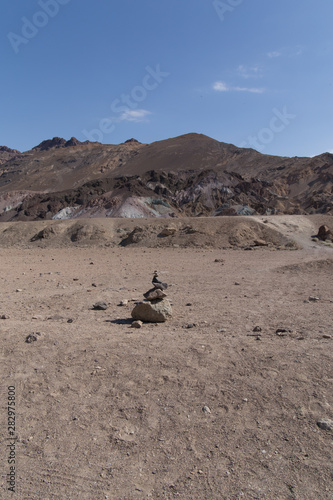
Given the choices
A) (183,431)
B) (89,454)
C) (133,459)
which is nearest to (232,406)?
(183,431)

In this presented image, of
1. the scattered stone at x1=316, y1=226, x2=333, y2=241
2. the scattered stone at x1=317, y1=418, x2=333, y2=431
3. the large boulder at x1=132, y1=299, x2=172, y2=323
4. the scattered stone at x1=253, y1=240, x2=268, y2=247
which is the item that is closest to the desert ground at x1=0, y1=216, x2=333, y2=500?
the scattered stone at x1=317, y1=418, x2=333, y2=431

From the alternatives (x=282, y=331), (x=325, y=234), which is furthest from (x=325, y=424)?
(x=325, y=234)

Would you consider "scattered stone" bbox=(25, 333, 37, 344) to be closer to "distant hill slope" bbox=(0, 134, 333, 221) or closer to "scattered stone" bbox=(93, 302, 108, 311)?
"scattered stone" bbox=(93, 302, 108, 311)

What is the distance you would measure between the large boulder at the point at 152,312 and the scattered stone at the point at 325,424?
3093 mm

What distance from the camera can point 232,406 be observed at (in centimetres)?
344

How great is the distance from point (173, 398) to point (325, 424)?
1.39 m

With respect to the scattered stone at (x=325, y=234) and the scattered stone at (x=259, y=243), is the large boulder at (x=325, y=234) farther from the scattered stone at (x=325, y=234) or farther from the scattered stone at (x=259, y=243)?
the scattered stone at (x=259, y=243)

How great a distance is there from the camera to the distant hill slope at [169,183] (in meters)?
38.8

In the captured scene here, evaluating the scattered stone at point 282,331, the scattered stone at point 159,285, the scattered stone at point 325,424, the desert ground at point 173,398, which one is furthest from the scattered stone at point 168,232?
the scattered stone at point 325,424

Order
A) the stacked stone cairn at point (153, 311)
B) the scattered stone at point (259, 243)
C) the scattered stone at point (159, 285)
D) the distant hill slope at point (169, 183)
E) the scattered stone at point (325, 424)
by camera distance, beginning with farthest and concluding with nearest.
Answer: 1. the distant hill slope at point (169, 183)
2. the scattered stone at point (259, 243)
3. the scattered stone at point (159, 285)
4. the stacked stone cairn at point (153, 311)
5. the scattered stone at point (325, 424)

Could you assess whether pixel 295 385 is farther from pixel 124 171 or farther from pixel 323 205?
pixel 124 171

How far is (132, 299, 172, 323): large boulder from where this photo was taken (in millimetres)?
5891

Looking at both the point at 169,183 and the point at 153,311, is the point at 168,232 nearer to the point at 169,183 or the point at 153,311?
the point at 153,311

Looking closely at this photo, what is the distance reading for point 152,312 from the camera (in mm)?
5891
